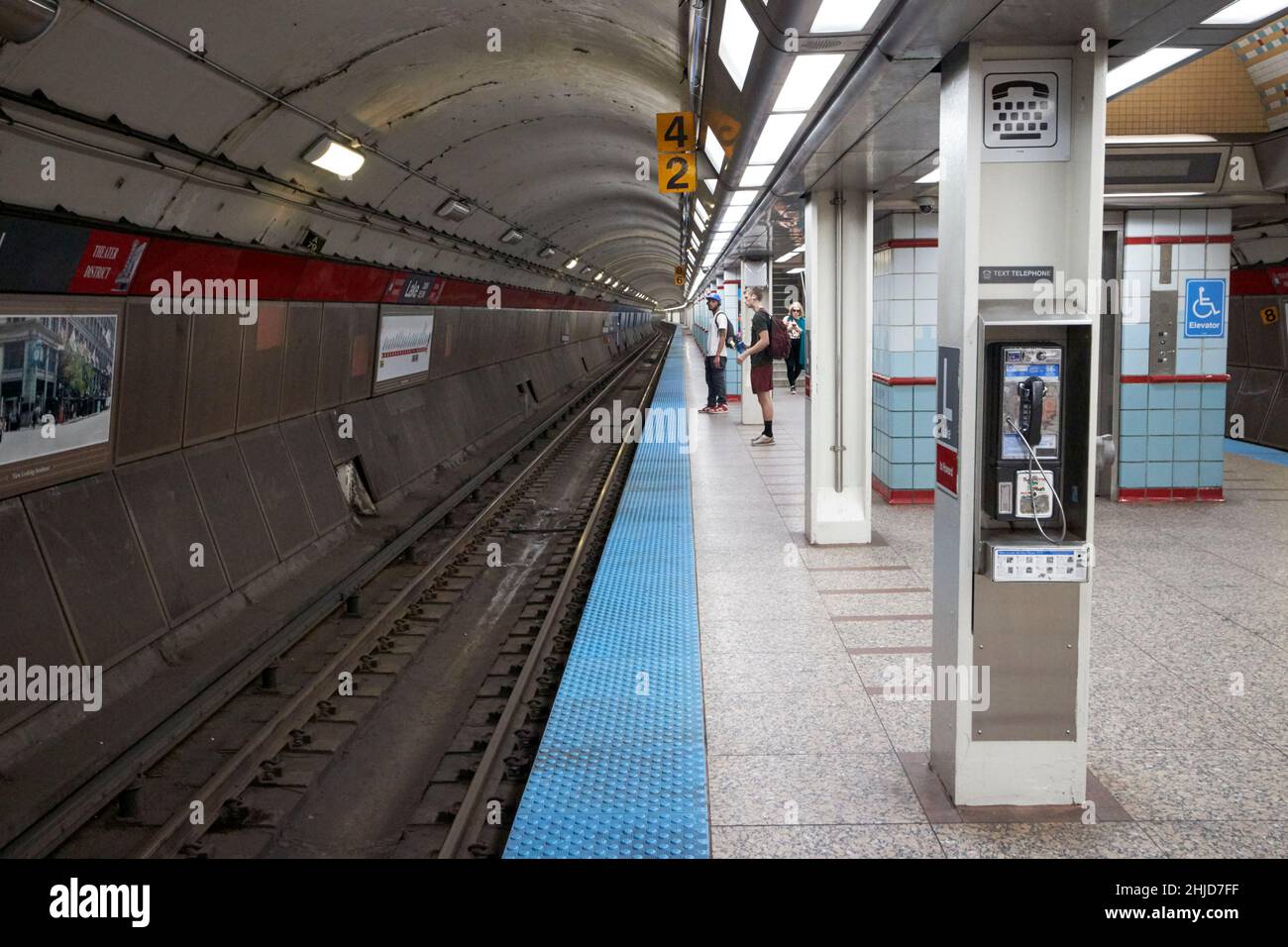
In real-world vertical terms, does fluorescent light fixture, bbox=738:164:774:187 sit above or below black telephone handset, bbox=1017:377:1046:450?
above

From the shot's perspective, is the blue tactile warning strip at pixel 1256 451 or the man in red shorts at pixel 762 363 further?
the man in red shorts at pixel 762 363

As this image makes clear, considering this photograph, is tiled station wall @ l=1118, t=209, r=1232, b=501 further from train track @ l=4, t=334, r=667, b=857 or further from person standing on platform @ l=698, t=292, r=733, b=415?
person standing on platform @ l=698, t=292, r=733, b=415

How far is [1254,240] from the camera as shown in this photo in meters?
14.7

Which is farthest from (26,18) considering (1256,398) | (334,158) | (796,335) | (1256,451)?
(796,335)

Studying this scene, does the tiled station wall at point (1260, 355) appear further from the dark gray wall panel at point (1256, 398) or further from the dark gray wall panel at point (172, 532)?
the dark gray wall panel at point (172, 532)

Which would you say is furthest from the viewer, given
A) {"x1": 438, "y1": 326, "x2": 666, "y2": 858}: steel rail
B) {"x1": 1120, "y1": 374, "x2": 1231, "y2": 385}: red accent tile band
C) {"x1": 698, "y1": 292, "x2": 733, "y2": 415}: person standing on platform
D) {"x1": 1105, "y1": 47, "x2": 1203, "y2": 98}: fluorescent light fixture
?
{"x1": 698, "y1": 292, "x2": 733, "y2": 415}: person standing on platform

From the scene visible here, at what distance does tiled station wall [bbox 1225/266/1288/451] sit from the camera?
1520 cm

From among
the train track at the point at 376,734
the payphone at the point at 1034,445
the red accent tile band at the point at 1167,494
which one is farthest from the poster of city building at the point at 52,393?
the red accent tile band at the point at 1167,494

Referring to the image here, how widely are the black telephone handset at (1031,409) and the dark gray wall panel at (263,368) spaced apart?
6507mm

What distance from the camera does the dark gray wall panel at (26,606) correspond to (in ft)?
19.5

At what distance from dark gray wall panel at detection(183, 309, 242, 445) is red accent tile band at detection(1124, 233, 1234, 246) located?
7.88 metres

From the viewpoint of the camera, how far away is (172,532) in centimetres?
785

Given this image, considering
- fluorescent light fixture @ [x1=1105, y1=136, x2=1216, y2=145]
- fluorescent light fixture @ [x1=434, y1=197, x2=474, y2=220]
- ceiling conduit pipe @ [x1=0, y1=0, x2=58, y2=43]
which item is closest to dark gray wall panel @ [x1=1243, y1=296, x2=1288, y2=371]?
fluorescent light fixture @ [x1=1105, y1=136, x2=1216, y2=145]

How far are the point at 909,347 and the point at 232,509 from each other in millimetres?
6407
